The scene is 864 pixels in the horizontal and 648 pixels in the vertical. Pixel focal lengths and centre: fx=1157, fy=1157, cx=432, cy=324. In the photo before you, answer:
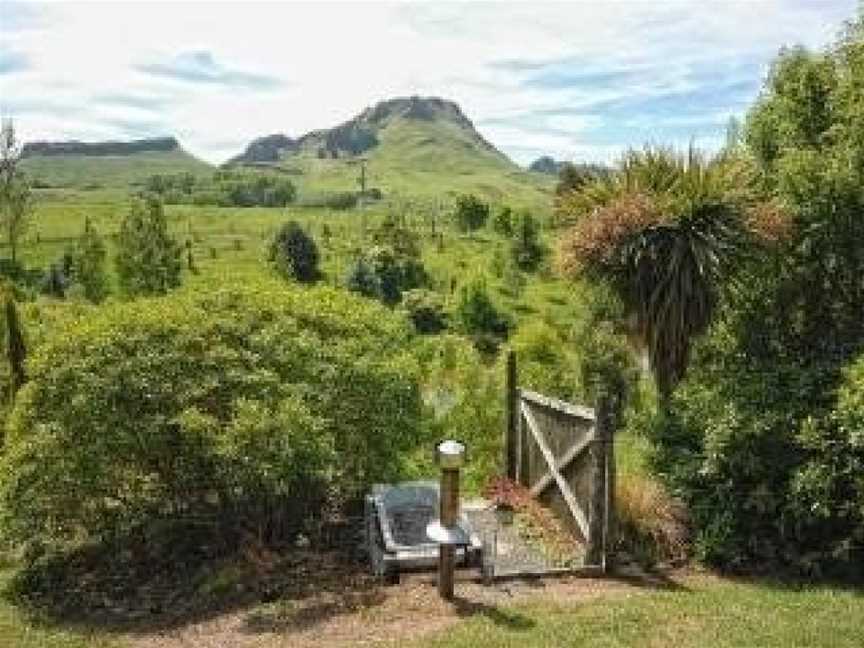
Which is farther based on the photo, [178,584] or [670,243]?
[670,243]

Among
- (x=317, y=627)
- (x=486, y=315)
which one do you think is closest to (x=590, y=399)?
(x=317, y=627)

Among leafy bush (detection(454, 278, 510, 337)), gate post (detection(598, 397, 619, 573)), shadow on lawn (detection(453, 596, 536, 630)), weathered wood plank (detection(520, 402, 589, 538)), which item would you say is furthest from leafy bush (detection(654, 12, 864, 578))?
leafy bush (detection(454, 278, 510, 337))

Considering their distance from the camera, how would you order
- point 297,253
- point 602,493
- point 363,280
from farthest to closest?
point 297,253
point 363,280
point 602,493

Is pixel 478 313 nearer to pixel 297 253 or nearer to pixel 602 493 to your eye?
pixel 297 253

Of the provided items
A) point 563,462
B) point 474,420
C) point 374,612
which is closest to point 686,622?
point 374,612

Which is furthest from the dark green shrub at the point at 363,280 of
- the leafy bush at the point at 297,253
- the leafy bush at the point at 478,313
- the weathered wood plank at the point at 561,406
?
the weathered wood plank at the point at 561,406

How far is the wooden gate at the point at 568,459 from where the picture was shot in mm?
13758

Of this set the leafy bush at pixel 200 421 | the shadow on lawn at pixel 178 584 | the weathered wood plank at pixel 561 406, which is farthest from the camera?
the weathered wood plank at pixel 561 406

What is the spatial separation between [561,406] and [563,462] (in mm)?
750

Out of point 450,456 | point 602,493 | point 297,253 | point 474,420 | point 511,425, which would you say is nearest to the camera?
point 450,456

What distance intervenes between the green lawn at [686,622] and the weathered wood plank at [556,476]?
1810 millimetres

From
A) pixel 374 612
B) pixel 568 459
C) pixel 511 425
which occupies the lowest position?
pixel 374 612

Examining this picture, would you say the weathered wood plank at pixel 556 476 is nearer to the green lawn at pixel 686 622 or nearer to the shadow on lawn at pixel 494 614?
the green lawn at pixel 686 622

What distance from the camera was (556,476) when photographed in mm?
15617
